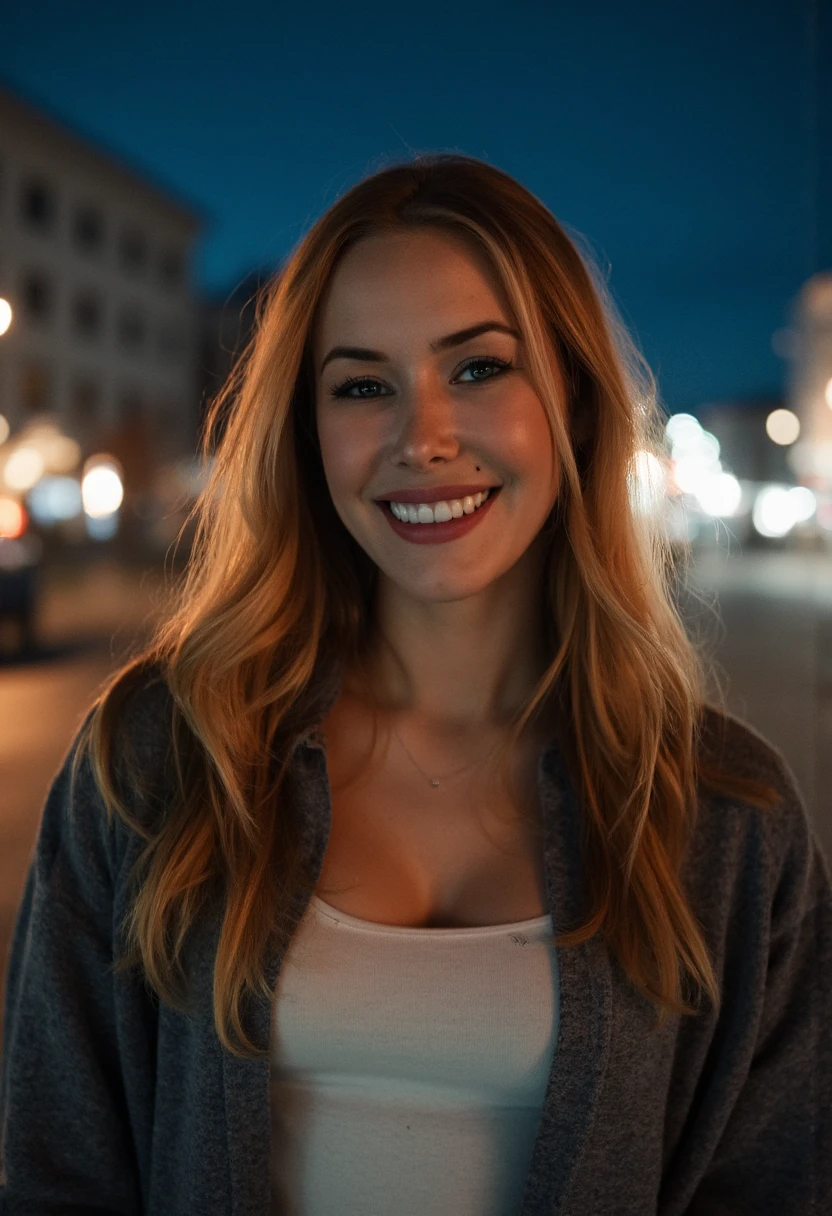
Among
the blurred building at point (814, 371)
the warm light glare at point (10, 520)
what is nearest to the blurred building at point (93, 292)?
the blurred building at point (814, 371)

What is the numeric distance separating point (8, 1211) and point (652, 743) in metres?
1.14

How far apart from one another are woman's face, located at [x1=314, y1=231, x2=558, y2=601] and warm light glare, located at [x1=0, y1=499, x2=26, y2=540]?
8.62 metres

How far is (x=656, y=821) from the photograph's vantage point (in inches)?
62.4

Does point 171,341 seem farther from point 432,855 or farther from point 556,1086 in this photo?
point 556,1086

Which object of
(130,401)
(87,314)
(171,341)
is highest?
(87,314)

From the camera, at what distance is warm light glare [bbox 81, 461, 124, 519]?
98.4 feet

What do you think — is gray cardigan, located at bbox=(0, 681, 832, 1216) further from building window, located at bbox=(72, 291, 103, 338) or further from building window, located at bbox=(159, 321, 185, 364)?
building window, located at bbox=(159, 321, 185, 364)

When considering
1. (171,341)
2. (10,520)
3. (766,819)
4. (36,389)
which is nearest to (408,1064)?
(766,819)

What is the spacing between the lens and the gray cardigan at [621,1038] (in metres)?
1.45

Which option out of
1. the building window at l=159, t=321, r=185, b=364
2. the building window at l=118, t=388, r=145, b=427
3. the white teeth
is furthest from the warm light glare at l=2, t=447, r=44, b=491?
the building window at l=159, t=321, r=185, b=364

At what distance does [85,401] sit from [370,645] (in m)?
39.7

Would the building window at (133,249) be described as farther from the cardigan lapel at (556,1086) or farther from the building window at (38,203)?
the cardigan lapel at (556,1086)

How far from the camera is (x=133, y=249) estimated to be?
40156 mm

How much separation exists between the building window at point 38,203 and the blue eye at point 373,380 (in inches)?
1502
